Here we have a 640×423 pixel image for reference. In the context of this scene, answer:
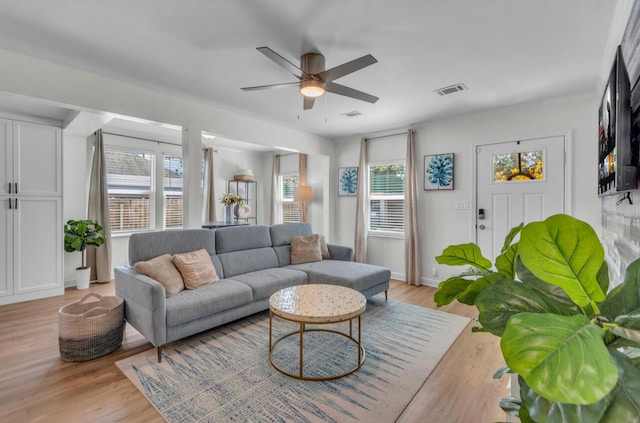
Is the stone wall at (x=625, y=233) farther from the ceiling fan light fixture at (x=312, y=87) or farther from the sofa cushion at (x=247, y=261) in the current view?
the sofa cushion at (x=247, y=261)

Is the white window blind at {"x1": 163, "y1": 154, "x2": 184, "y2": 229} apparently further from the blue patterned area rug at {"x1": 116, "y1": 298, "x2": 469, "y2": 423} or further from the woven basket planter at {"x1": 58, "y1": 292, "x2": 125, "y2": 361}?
the blue patterned area rug at {"x1": 116, "y1": 298, "x2": 469, "y2": 423}

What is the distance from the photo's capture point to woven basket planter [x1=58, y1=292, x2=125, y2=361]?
7.61 ft

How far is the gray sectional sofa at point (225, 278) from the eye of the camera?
7.89 feet

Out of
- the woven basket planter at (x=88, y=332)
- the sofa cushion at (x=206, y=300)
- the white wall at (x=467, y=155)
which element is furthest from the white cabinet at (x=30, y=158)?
the white wall at (x=467, y=155)

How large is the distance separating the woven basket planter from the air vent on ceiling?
3.72 meters

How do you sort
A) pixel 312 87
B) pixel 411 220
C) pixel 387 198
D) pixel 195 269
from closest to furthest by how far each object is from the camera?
1. pixel 312 87
2. pixel 195 269
3. pixel 411 220
4. pixel 387 198

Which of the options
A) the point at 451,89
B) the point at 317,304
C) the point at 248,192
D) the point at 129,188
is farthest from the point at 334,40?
the point at 248,192

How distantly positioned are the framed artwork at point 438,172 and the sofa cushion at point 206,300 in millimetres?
3054

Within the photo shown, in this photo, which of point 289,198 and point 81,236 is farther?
point 289,198

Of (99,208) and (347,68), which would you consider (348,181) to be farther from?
(99,208)

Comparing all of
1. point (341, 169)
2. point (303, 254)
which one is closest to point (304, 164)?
point (341, 169)

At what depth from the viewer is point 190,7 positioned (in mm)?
1899

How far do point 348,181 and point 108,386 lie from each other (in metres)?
4.33

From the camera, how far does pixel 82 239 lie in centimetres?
416
